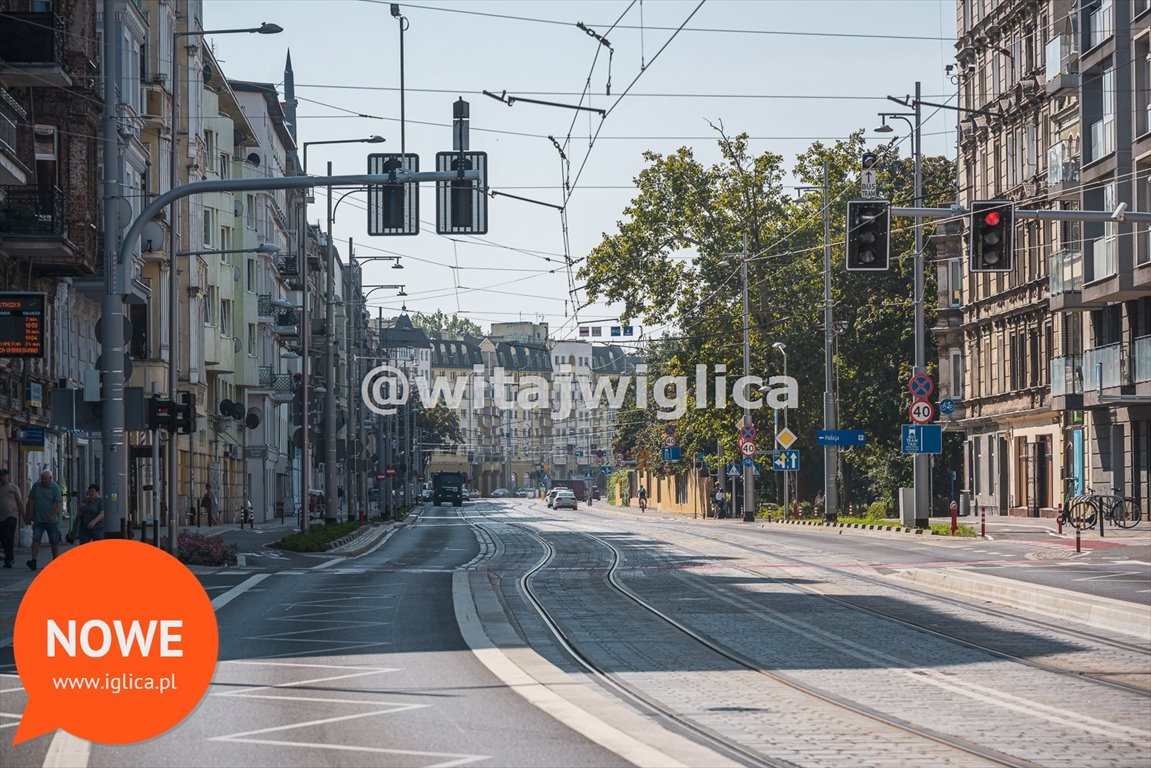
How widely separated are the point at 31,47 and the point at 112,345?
16.3 meters

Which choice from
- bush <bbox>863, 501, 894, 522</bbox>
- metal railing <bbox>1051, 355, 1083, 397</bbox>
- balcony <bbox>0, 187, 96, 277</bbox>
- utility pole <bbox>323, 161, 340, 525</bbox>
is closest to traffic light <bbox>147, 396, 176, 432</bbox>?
balcony <bbox>0, 187, 96, 277</bbox>

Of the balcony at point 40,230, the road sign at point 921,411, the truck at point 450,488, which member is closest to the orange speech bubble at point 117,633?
the balcony at point 40,230

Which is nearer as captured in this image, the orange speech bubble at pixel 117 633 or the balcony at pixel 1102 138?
the orange speech bubble at pixel 117 633

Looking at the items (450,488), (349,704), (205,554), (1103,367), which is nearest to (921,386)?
(1103,367)

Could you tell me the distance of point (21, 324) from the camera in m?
28.6

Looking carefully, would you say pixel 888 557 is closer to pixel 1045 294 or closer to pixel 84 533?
pixel 84 533

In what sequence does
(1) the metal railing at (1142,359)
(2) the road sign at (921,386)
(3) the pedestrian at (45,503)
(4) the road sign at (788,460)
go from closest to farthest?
(3) the pedestrian at (45,503) → (2) the road sign at (921,386) → (1) the metal railing at (1142,359) → (4) the road sign at (788,460)

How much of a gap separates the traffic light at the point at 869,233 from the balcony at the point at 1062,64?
83.3 ft

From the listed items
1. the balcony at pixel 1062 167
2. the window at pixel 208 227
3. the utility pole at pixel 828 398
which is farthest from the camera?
the window at pixel 208 227

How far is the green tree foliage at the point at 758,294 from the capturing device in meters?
76.4

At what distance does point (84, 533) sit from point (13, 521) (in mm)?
2454

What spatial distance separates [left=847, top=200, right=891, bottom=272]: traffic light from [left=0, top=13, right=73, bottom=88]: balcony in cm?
1822

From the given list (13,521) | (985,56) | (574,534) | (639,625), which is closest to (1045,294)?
(985,56)

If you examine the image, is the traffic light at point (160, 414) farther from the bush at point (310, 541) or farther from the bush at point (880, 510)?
the bush at point (880, 510)
